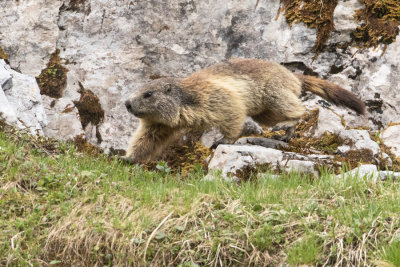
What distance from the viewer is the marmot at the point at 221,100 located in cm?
902

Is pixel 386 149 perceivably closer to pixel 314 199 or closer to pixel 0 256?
pixel 314 199

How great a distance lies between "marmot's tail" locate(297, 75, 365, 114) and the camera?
9.23 metres

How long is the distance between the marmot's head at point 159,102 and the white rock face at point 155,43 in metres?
1.29

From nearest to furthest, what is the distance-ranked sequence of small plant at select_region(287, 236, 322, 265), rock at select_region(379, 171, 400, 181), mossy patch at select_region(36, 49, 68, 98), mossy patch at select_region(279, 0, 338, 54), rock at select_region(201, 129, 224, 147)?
1. small plant at select_region(287, 236, 322, 265)
2. rock at select_region(379, 171, 400, 181)
3. rock at select_region(201, 129, 224, 147)
4. mossy patch at select_region(36, 49, 68, 98)
5. mossy patch at select_region(279, 0, 338, 54)

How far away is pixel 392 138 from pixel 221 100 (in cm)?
311

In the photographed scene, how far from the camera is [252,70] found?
376 inches

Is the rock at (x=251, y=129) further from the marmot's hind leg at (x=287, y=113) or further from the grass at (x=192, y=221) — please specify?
the grass at (x=192, y=221)

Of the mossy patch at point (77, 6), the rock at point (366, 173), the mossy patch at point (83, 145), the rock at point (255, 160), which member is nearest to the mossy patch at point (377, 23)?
the rock at point (255, 160)

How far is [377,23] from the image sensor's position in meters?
10.3

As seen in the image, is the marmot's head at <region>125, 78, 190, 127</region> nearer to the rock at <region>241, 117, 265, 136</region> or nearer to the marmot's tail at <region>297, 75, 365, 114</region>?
the rock at <region>241, 117, 265, 136</region>

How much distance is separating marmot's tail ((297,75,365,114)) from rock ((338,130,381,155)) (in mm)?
424

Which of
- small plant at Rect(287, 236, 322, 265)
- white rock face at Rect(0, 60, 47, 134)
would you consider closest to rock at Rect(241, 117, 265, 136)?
white rock face at Rect(0, 60, 47, 134)

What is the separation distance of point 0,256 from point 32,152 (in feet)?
7.22

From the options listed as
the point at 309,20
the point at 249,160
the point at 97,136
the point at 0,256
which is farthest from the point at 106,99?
the point at 0,256
